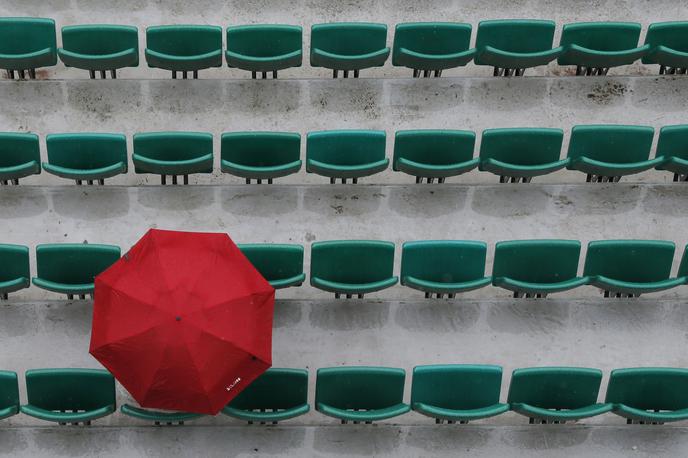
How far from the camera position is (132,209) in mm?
4590

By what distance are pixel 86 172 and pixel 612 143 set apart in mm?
2490

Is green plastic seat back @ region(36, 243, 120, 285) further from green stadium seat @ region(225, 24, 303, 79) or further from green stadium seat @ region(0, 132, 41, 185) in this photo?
green stadium seat @ region(225, 24, 303, 79)

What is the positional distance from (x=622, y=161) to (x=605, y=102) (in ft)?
1.33

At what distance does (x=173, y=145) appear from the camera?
4.50 meters

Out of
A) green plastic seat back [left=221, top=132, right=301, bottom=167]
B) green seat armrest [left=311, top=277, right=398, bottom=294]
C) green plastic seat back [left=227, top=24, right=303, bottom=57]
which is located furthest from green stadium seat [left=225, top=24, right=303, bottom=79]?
green seat armrest [left=311, top=277, right=398, bottom=294]

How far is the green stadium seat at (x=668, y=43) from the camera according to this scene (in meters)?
4.80

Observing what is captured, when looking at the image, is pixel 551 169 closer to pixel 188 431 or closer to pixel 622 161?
pixel 622 161

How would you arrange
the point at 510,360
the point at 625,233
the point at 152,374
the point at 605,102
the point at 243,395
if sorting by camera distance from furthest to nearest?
the point at 605,102
the point at 625,233
the point at 510,360
the point at 243,395
the point at 152,374

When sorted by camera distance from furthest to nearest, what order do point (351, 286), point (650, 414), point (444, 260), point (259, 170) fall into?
point (259, 170) → point (444, 260) → point (351, 286) → point (650, 414)

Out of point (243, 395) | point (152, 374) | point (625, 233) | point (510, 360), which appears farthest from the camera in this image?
point (625, 233)

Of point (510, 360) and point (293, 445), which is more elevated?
point (510, 360)

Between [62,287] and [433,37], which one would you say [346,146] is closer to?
[433,37]

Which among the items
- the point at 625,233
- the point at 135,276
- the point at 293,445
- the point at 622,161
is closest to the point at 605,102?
the point at 622,161

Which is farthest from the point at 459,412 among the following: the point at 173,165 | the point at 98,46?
the point at 98,46
